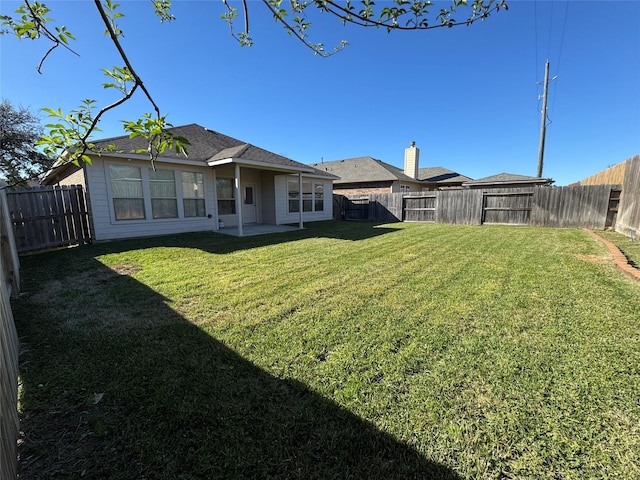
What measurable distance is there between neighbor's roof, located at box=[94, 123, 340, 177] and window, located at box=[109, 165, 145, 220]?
0.68 metres

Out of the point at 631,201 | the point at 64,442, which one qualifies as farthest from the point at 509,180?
the point at 64,442

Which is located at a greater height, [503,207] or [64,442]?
[503,207]

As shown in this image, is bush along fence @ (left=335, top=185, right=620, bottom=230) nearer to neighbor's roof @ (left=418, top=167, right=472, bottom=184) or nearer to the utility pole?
the utility pole

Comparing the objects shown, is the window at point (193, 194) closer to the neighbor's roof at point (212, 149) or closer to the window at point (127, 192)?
the neighbor's roof at point (212, 149)

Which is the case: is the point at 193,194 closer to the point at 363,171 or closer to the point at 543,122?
the point at 363,171

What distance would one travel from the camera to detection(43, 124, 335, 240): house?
8.09 metres

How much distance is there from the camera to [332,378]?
2.17 meters

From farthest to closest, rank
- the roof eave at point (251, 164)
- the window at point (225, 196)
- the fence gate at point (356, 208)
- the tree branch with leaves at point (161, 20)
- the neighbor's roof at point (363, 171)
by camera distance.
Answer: the neighbor's roof at point (363, 171) < the fence gate at point (356, 208) < the window at point (225, 196) < the roof eave at point (251, 164) < the tree branch with leaves at point (161, 20)

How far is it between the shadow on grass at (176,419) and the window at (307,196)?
438 inches

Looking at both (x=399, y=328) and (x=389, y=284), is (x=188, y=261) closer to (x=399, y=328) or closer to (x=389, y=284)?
(x=389, y=284)

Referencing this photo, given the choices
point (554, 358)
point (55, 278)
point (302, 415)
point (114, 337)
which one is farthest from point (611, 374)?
point (55, 278)

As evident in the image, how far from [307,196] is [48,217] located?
32.7ft

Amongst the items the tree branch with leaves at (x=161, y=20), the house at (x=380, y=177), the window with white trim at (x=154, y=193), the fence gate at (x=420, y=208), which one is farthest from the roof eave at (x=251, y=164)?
the house at (x=380, y=177)

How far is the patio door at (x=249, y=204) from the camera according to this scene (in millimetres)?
12578
